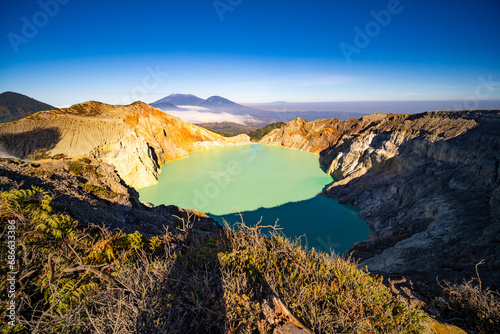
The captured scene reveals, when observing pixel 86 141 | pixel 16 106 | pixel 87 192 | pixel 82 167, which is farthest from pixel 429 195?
pixel 16 106

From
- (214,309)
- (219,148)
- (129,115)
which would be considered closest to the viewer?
(214,309)

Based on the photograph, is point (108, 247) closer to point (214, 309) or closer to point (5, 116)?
point (214, 309)

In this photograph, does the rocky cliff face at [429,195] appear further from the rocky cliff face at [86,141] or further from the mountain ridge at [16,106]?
the mountain ridge at [16,106]

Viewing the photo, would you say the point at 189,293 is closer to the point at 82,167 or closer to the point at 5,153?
the point at 82,167

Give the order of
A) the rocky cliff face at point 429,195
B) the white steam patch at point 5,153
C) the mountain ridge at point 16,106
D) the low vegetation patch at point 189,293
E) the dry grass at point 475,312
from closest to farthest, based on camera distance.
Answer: the low vegetation patch at point 189,293 < the dry grass at point 475,312 < the rocky cliff face at point 429,195 < the white steam patch at point 5,153 < the mountain ridge at point 16,106

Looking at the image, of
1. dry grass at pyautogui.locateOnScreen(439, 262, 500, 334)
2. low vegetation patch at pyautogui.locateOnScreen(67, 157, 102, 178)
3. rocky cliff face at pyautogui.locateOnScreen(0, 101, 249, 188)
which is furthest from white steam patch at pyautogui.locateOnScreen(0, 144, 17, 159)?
dry grass at pyautogui.locateOnScreen(439, 262, 500, 334)

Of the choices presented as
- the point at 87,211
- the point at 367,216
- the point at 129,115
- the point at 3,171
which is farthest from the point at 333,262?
the point at 129,115

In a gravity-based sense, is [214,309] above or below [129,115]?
below

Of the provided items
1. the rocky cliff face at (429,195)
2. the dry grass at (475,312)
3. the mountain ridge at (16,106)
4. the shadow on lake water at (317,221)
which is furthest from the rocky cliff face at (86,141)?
the mountain ridge at (16,106)
